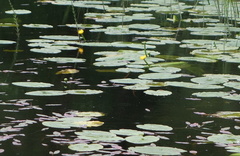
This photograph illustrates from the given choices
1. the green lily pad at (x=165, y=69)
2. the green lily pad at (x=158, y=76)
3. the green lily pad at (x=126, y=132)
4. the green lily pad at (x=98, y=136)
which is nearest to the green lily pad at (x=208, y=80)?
the green lily pad at (x=158, y=76)

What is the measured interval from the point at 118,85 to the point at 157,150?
127 centimetres

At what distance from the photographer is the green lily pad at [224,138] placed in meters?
3.09

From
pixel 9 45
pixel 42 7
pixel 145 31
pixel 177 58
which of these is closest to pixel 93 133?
pixel 177 58

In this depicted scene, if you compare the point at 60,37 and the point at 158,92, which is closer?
the point at 158,92

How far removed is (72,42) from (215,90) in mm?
1762

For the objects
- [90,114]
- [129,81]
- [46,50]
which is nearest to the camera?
[90,114]

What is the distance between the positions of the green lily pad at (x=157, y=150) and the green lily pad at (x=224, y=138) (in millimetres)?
234

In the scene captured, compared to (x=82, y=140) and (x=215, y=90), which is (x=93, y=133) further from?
(x=215, y=90)

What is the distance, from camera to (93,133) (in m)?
3.12

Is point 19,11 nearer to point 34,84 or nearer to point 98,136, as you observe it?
point 34,84

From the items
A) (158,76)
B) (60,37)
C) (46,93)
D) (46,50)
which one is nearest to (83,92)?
(46,93)

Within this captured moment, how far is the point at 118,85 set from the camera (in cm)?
414

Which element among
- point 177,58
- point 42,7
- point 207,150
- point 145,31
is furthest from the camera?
point 42,7

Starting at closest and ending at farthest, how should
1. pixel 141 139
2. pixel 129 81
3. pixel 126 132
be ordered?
pixel 141 139 → pixel 126 132 → pixel 129 81
